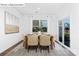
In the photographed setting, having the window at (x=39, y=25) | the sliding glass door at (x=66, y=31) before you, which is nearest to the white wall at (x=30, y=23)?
the window at (x=39, y=25)

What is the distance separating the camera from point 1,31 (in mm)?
5281

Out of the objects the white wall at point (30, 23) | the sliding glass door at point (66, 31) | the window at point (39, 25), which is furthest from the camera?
the window at point (39, 25)

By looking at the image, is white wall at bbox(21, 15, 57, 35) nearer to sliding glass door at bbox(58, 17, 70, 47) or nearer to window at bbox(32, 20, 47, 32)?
window at bbox(32, 20, 47, 32)

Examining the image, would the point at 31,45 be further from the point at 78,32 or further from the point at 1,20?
the point at 78,32

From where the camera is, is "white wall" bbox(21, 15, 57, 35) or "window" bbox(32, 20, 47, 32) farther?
"window" bbox(32, 20, 47, 32)

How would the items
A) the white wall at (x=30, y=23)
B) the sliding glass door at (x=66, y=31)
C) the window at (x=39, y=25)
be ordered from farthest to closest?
1. the window at (x=39, y=25)
2. the white wall at (x=30, y=23)
3. the sliding glass door at (x=66, y=31)

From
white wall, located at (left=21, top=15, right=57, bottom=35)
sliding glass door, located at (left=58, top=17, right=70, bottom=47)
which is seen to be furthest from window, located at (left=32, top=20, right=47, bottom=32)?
sliding glass door, located at (left=58, top=17, right=70, bottom=47)

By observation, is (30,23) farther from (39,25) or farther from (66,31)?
(66,31)

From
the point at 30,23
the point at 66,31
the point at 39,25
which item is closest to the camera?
the point at 66,31

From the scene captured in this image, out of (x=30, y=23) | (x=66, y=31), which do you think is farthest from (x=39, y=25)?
(x=66, y=31)

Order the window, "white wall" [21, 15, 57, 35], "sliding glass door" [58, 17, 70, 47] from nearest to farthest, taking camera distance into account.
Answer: "sliding glass door" [58, 17, 70, 47], "white wall" [21, 15, 57, 35], the window

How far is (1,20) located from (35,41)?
1.77 metres

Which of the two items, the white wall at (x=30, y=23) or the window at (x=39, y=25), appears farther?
the window at (x=39, y=25)

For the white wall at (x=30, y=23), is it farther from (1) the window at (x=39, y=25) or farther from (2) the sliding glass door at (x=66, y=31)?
(2) the sliding glass door at (x=66, y=31)
